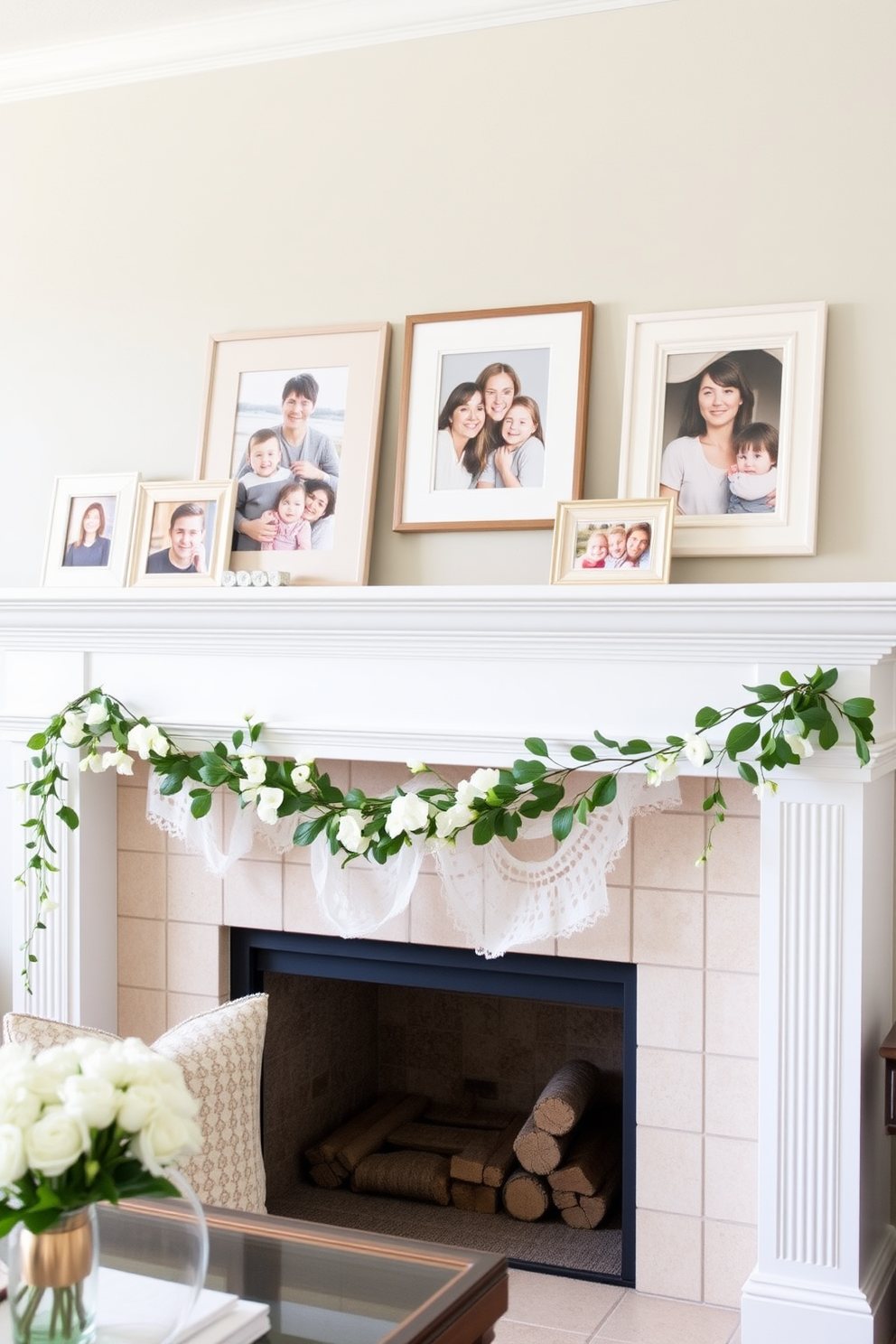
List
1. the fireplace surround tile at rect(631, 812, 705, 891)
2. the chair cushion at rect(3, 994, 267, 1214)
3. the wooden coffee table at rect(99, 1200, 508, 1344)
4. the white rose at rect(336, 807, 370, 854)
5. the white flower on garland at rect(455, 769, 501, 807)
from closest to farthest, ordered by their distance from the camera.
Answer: the wooden coffee table at rect(99, 1200, 508, 1344) < the chair cushion at rect(3, 994, 267, 1214) < the white flower on garland at rect(455, 769, 501, 807) < the white rose at rect(336, 807, 370, 854) < the fireplace surround tile at rect(631, 812, 705, 891)

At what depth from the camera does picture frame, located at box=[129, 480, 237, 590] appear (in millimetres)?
2932

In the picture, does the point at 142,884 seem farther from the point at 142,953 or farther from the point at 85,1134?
the point at 85,1134

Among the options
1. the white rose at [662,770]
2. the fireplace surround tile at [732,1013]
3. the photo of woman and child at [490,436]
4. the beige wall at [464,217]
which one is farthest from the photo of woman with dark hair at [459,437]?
the fireplace surround tile at [732,1013]

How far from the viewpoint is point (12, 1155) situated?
48.5 inches

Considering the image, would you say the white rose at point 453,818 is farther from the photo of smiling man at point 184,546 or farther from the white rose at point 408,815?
the photo of smiling man at point 184,546

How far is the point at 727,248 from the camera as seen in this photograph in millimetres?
2643

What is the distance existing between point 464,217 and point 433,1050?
2.03 metres

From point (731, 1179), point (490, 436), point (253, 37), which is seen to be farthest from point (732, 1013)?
point (253, 37)

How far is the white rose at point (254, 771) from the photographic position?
2633 millimetres

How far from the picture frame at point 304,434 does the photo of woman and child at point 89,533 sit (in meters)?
0.28

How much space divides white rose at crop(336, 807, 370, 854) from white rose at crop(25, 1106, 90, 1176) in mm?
1308

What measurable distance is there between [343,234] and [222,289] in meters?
0.32

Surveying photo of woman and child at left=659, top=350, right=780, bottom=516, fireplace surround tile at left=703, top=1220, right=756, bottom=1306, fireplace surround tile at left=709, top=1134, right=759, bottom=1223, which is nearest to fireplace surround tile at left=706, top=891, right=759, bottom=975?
fireplace surround tile at left=709, top=1134, right=759, bottom=1223

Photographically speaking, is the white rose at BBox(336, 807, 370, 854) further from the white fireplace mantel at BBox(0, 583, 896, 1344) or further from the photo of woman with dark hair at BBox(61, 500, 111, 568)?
the photo of woman with dark hair at BBox(61, 500, 111, 568)
